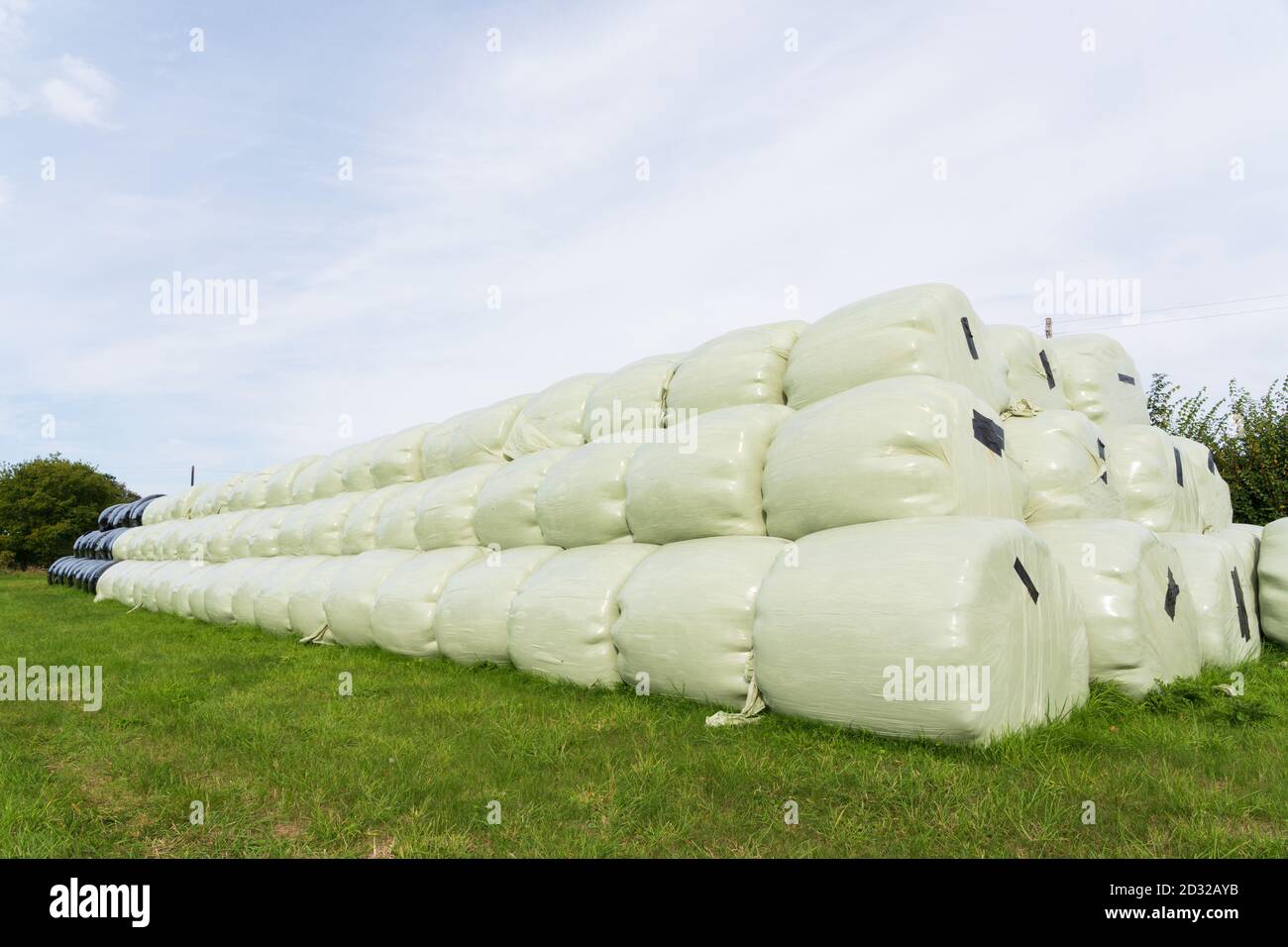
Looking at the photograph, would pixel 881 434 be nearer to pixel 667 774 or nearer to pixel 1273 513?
pixel 667 774

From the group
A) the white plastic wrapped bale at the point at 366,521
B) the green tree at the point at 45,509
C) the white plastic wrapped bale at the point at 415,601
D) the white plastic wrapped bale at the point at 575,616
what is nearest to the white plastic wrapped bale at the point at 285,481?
the white plastic wrapped bale at the point at 366,521

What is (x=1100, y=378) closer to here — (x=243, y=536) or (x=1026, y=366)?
(x=1026, y=366)

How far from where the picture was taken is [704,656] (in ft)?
11.8

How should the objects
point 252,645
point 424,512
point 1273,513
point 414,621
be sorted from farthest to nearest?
point 1273,513 < point 252,645 < point 424,512 < point 414,621

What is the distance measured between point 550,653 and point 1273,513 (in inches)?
510

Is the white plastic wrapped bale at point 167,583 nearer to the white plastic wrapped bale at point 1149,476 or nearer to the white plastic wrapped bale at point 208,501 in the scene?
the white plastic wrapped bale at point 208,501

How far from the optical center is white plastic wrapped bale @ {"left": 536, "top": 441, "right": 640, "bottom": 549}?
4750 mm

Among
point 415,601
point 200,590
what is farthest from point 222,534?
point 415,601

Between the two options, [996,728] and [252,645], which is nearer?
[996,728]

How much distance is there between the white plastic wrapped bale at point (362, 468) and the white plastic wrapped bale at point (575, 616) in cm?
410

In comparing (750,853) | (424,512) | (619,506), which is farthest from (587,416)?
(750,853)

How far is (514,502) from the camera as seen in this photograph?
5488mm

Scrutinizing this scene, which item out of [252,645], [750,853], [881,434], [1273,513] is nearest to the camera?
[750,853]

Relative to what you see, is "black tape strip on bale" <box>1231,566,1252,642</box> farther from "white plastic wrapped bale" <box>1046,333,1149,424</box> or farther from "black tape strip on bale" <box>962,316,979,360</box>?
"black tape strip on bale" <box>962,316,979,360</box>
